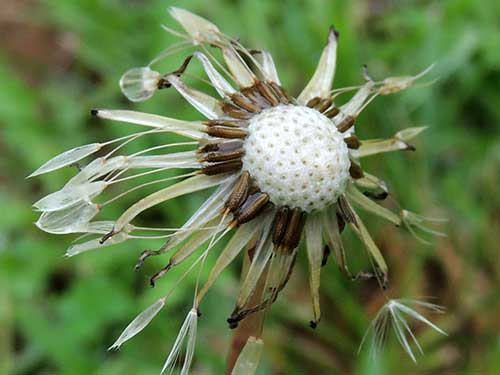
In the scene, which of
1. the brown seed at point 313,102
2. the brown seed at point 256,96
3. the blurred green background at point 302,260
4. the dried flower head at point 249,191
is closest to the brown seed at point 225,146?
the dried flower head at point 249,191

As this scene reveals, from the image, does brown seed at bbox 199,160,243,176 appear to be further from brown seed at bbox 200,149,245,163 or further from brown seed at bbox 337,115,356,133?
brown seed at bbox 337,115,356,133

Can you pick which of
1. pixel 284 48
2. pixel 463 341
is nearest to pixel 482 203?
pixel 463 341

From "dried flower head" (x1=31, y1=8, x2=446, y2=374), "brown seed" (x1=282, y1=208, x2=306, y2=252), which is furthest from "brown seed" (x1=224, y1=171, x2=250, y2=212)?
"brown seed" (x1=282, y1=208, x2=306, y2=252)

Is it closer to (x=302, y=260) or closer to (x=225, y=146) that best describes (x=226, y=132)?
(x=225, y=146)

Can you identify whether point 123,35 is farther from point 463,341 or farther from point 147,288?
point 463,341

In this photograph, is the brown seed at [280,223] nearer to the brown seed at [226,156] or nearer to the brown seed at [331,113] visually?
the brown seed at [226,156]

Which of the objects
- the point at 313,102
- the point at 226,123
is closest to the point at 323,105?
the point at 313,102
